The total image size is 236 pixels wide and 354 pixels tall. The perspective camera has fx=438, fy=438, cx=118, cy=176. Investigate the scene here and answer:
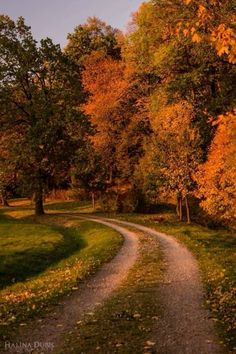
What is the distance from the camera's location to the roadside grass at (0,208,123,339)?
1764 centimetres

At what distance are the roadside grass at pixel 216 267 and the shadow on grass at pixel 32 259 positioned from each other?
30.6 ft

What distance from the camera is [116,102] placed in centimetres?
6819

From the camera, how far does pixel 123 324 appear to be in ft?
46.5

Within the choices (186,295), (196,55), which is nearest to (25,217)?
(196,55)

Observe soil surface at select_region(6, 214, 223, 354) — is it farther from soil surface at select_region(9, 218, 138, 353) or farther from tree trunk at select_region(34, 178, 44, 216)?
tree trunk at select_region(34, 178, 44, 216)

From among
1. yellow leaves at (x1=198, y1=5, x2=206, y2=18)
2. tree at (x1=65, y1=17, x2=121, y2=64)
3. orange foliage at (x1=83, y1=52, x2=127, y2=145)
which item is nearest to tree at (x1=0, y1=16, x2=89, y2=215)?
orange foliage at (x1=83, y1=52, x2=127, y2=145)

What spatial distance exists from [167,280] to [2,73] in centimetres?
4448

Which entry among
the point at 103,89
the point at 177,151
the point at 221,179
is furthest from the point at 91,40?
the point at 221,179

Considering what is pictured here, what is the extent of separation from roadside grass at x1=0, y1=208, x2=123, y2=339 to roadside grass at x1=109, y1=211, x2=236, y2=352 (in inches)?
234

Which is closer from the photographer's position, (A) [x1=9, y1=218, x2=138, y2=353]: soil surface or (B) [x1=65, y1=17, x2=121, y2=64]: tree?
(A) [x1=9, y1=218, x2=138, y2=353]: soil surface

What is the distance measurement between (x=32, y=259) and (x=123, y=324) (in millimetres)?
18509

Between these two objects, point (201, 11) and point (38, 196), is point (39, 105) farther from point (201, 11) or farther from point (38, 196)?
point (201, 11)

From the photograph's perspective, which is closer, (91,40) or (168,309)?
(168,309)

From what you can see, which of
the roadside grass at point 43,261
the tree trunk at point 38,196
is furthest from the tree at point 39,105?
the roadside grass at point 43,261
